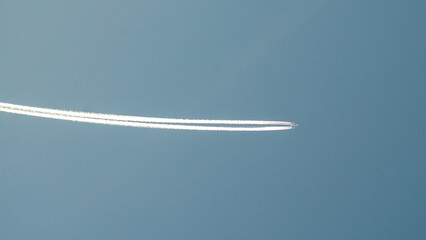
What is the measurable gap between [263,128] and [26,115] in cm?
343

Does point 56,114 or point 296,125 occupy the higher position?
point 296,125

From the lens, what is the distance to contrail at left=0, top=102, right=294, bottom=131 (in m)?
3.79

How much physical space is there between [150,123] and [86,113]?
3.02ft

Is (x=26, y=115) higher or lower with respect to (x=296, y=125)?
lower

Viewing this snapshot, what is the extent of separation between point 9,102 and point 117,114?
5.06ft

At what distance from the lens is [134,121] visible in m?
3.82

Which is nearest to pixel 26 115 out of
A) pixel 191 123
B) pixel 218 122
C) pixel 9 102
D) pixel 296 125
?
pixel 9 102

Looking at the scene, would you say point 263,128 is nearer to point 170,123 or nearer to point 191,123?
point 191,123

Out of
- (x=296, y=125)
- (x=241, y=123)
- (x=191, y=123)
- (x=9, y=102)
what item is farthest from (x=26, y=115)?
(x=296, y=125)

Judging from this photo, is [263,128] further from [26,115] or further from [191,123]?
[26,115]

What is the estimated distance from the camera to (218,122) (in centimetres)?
380

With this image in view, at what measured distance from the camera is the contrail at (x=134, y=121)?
3.79 metres

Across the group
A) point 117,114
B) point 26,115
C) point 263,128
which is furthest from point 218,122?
point 26,115

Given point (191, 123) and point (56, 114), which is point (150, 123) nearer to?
point (191, 123)
